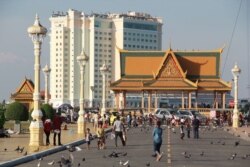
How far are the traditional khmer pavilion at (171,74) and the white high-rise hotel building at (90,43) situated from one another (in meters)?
79.6

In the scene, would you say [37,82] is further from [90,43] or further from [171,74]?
[90,43]

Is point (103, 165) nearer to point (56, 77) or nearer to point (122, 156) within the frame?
point (122, 156)

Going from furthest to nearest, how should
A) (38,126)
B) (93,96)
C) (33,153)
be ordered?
1. (93,96)
2. (38,126)
3. (33,153)

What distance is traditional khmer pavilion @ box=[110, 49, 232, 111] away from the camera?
2953 inches

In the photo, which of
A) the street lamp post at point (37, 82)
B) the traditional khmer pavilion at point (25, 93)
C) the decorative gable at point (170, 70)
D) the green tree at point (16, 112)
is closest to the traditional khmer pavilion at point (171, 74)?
the decorative gable at point (170, 70)

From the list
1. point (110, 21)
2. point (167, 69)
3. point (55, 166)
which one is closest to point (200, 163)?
point (55, 166)

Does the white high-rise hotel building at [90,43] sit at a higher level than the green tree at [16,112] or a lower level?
higher

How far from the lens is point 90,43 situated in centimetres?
17188

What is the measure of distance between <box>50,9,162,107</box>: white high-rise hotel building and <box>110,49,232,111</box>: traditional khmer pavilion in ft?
261

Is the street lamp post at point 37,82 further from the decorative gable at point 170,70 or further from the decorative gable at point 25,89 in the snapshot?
the decorative gable at point 170,70

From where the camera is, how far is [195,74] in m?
79.4

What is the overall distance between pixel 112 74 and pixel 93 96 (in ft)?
28.5

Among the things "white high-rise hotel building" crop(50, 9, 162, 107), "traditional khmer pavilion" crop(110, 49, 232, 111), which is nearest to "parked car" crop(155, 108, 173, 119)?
"traditional khmer pavilion" crop(110, 49, 232, 111)

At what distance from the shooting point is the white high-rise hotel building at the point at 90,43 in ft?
544
